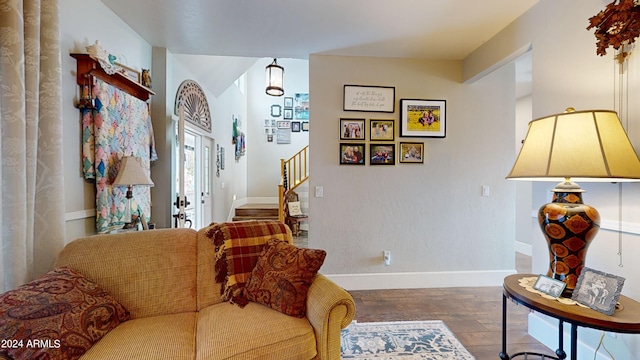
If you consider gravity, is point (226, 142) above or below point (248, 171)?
above

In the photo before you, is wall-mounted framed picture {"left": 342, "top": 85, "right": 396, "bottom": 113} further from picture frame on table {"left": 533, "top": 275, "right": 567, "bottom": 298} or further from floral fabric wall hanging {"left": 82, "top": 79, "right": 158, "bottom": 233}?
picture frame on table {"left": 533, "top": 275, "right": 567, "bottom": 298}

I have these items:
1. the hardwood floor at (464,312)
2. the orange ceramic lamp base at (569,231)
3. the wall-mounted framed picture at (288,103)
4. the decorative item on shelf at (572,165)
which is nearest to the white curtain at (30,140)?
the hardwood floor at (464,312)

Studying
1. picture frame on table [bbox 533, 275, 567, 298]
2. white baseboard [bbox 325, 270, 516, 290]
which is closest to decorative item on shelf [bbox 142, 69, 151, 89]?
white baseboard [bbox 325, 270, 516, 290]

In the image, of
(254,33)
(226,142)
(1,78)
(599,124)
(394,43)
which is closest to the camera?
(599,124)

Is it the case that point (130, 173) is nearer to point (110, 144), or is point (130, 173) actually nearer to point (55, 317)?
point (110, 144)

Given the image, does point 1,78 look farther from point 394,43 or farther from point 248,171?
point 248,171

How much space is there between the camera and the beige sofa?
1.25 metres

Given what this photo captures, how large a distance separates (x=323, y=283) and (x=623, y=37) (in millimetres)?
1996

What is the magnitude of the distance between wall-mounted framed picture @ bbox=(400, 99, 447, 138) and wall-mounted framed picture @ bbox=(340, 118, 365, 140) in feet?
1.52

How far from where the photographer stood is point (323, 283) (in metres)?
1.56

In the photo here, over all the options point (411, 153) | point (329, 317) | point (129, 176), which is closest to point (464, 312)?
point (411, 153)

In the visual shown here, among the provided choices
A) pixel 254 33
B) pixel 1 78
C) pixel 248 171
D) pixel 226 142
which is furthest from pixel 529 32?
A: pixel 248 171

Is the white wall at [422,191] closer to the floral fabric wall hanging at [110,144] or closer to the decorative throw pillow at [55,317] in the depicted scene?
the floral fabric wall hanging at [110,144]

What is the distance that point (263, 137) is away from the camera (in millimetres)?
7680
